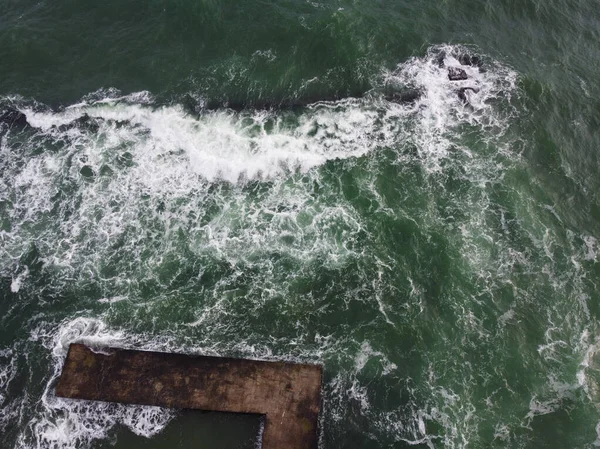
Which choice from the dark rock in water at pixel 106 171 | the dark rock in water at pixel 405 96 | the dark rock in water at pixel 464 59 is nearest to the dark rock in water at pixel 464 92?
the dark rock in water at pixel 464 59

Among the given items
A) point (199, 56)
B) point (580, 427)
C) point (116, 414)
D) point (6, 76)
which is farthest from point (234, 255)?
point (6, 76)

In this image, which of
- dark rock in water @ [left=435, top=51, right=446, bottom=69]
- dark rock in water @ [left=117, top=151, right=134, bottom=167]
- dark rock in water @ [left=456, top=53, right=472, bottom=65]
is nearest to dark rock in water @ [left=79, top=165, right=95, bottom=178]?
dark rock in water @ [left=117, top=151, right=134, bottom=167]

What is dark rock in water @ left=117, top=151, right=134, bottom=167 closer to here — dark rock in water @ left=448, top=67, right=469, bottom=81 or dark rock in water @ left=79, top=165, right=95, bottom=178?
dark rock in water @ left=79, top=165, right=95, bottom=178

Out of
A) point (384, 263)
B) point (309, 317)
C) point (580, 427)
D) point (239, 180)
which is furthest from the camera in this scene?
point (239, 180)

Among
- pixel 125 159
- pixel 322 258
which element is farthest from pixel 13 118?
pixel 322 258

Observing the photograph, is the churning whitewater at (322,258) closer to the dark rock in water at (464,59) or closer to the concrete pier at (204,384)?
the concrete pier at (204,384)

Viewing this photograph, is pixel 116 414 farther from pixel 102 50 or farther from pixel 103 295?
pixel 102 50

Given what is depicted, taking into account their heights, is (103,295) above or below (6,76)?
below
